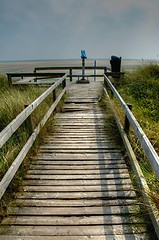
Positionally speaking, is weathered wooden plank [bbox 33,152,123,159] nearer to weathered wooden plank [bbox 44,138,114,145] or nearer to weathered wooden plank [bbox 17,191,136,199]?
weathered wooden plank [bbox 44,138,114,145]

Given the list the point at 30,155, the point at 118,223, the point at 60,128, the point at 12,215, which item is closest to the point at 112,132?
the point at 60,128

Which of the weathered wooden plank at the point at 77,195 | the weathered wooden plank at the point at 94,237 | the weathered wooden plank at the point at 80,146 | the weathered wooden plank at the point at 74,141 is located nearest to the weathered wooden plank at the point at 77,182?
the weathered wooden plank at the point at 77,195

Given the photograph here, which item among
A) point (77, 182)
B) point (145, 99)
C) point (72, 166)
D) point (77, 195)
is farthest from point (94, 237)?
point (145, 99)

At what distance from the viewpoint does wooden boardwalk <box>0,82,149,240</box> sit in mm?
2109

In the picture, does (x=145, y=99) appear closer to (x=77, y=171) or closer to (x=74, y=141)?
(x=74, y=141)

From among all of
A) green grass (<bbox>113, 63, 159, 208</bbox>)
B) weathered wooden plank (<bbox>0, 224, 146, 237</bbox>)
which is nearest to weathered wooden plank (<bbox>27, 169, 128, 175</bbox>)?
green grass (<bbox>113, 63, 159, 208</bbox>)

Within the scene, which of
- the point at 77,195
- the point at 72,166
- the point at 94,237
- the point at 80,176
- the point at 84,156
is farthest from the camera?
the point at 84,156

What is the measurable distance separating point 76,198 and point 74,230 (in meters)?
0.49

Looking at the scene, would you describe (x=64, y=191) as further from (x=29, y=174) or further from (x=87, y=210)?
(x=29, y=174)

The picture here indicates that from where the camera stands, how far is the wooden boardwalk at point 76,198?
6.92 feet

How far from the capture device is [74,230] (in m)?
2.12

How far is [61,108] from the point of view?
6777mm

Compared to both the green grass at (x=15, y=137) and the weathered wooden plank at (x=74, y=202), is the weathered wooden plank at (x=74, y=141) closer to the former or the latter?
the green grass at (x=15, y=137)

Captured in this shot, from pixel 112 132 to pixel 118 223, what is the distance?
103 inches
